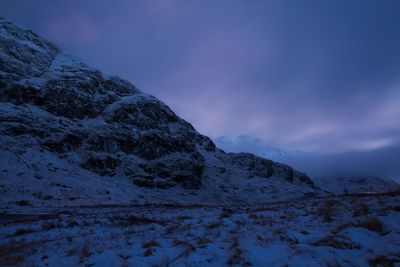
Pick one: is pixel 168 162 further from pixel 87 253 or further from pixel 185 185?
pixel 87 253

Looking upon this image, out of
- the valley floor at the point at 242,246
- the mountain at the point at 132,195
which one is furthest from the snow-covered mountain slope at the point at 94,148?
the valley floor at the point at 242,246

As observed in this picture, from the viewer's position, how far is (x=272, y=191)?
110 meters

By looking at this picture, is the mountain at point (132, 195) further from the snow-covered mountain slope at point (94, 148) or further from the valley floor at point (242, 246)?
the snow-covered mountain slope at point (94, 148)

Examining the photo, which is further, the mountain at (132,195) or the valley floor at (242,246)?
the mountain at (132,195)

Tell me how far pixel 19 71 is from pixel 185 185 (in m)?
77.7

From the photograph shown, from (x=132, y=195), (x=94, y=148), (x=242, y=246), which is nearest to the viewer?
(x=242, y=246)

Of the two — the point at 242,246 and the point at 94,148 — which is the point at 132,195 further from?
the point at 242,246

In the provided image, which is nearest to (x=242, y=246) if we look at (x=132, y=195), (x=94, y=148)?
(x=132, y=195)

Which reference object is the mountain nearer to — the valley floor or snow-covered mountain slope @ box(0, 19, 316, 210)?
the valley floor

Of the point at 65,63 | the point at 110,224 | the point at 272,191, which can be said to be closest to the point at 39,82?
the point at 65,63

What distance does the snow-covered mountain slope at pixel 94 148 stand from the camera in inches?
2589

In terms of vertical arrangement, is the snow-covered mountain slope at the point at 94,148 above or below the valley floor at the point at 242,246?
above

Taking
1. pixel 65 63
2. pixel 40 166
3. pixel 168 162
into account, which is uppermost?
pixel 65 63

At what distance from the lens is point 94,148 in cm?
9319
